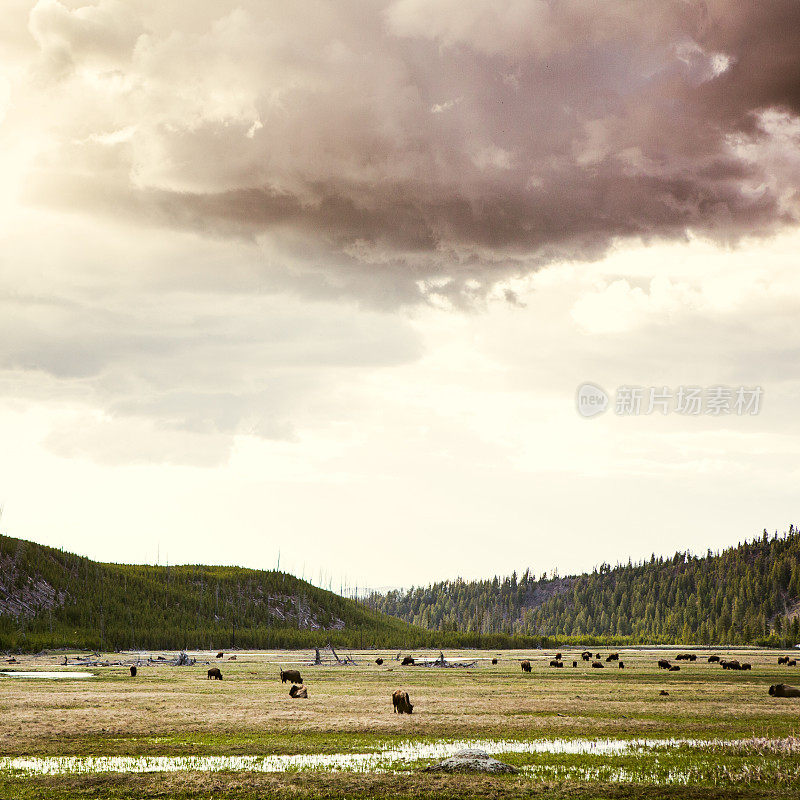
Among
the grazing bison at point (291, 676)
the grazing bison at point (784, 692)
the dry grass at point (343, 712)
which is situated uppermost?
the grazing bison at point (784, 692)

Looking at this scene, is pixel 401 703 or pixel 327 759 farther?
pixel 401 703

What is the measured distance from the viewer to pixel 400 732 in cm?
3797

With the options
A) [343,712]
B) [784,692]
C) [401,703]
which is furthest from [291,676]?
[784,692]

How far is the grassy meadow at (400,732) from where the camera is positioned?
85.4 feet

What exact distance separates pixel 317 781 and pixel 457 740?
1102cm

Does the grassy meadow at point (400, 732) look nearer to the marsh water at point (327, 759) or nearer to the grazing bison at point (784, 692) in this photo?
the marsh water at point (327, 759)

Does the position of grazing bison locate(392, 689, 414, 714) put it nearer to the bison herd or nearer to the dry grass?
the bison herd

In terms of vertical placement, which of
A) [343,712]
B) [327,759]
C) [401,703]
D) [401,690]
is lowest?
[401,690]

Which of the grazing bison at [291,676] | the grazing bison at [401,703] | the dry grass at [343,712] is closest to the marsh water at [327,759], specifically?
the dry grass at [343,712]

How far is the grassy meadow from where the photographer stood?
26.0 m

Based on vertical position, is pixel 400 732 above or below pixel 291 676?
above

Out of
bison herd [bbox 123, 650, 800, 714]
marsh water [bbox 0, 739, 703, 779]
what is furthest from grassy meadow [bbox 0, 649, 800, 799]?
bison herd [bbox 123, 650, 800, 714]

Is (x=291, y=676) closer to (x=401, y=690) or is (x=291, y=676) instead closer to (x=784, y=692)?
(x=401, y=690)

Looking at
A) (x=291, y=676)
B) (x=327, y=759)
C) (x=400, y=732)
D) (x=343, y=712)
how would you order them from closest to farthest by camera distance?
(x=327, y=759)
(x=400, y=732)
(x=343, y=712)
(x=291, y=676)
